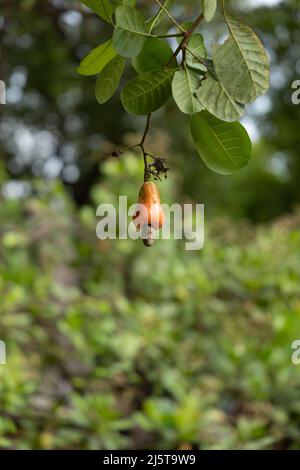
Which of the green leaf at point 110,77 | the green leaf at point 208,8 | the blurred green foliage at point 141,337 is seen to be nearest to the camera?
the green leaf at point 208,8

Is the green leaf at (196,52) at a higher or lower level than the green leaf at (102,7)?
lower

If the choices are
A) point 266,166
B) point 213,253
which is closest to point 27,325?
point 213,253

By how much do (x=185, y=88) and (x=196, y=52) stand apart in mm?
44

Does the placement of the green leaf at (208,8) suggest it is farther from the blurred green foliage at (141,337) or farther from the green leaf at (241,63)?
the blurred green foliage at (141,337)

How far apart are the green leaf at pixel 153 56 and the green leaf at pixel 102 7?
44mm

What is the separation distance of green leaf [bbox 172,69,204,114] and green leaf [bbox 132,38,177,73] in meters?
0.04

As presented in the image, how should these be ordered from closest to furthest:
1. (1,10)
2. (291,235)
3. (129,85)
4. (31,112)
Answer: (129,85), (1,10), (291,235), (31,112)

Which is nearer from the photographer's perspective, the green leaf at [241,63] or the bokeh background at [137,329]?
the green leaf at [241,63]

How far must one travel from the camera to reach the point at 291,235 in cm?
247

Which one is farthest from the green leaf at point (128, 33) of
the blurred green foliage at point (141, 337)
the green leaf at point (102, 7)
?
the blurred green foliage at point (141, 337)

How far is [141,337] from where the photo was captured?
6.87 ft

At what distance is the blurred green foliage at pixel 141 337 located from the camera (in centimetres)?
182

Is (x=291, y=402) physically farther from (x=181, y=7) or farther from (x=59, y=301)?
(x=181, y=7)

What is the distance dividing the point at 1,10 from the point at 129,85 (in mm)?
1827
